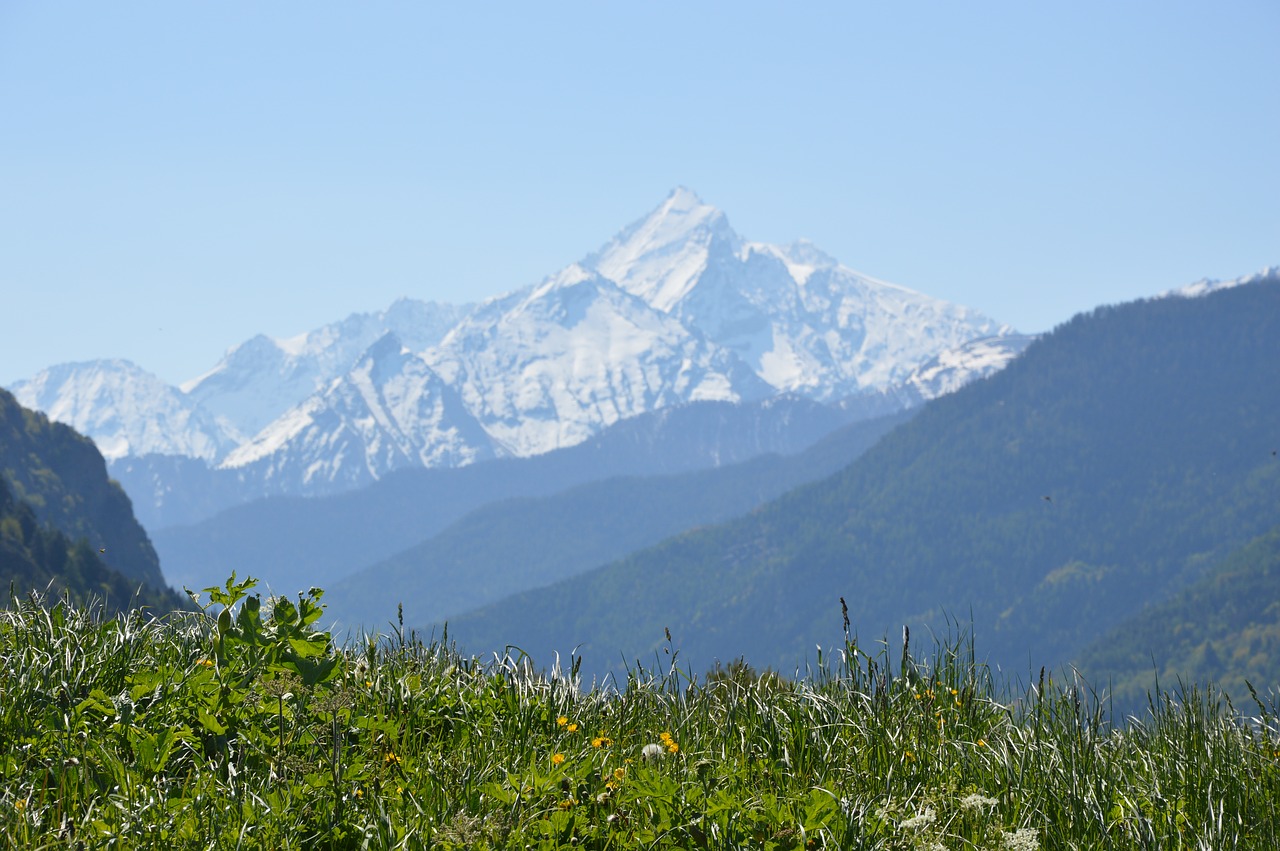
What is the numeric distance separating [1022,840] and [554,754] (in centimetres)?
266

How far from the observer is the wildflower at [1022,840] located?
6.04 metres

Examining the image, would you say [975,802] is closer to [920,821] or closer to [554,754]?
[920,821]

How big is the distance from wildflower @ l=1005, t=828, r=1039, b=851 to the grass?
0.06 feet

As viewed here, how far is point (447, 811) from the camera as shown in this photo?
20.6ft

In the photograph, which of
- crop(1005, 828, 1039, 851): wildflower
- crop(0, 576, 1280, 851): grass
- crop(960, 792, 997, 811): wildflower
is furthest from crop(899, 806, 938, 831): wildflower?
crop(1005, 828, 1039, 851): wildflower

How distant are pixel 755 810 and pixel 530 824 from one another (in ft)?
4.06

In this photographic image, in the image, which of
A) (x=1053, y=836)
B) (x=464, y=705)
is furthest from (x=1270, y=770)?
(x=464, y=705)

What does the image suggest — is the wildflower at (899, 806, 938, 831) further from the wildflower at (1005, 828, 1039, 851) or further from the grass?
the wildflower at (1005, 828, 1039, 851)

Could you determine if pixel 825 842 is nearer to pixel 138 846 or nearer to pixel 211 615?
pixel 138 846

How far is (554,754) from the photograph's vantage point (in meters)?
6.88

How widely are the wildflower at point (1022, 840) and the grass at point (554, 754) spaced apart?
0.02 m

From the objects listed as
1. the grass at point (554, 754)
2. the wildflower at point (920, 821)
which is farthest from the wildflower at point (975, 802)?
the wildflower at point (920, 821)

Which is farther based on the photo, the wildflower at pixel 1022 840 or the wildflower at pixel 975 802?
the wildflower at pixel 975 802

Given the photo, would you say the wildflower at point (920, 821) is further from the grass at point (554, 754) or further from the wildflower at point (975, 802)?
the wildflower at point (975, 802)
